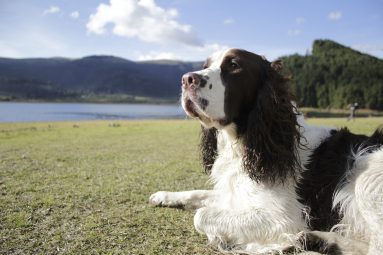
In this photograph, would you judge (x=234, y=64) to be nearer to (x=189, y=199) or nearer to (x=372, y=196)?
(x=372, y=196)

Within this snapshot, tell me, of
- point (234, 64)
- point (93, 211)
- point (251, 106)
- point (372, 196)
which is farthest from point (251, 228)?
point (93, 211)

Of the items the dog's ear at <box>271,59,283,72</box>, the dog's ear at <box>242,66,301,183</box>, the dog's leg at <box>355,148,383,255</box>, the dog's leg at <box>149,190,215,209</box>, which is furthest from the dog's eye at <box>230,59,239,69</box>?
the dog's leg at <box>149,190,215,209</box>

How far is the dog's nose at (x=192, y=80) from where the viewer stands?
4770 millimetres

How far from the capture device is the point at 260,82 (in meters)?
5.30

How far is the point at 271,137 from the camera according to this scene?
5047 mm

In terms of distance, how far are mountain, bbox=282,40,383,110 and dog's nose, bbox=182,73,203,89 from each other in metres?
96.3

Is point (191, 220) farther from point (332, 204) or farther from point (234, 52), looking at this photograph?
point (234, 52)

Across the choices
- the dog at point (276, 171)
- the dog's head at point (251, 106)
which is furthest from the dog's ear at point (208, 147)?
the dog's head at point (251, 106)

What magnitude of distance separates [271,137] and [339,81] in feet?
402

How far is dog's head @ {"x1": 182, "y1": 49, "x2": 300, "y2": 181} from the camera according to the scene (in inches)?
193

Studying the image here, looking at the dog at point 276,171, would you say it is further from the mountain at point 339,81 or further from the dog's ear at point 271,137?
the mountain at point 339,81

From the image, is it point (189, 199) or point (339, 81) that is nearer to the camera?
point (189, 199)

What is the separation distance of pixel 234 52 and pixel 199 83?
31.2 inches

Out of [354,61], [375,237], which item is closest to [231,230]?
[375,237]
